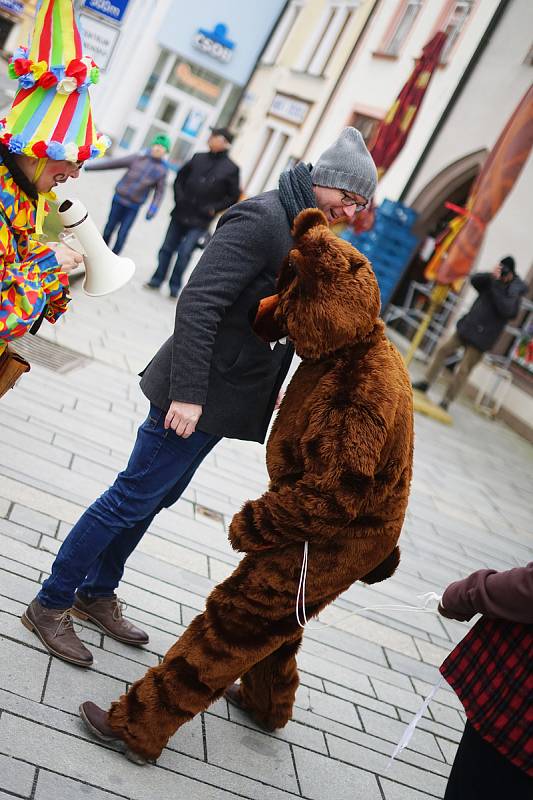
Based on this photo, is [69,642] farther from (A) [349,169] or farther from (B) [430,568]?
(B) [430,568]

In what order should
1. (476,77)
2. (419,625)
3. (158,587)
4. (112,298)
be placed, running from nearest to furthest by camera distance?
1. (158,587)
2. (419,625)
3. (112,298)
4. (476,77)

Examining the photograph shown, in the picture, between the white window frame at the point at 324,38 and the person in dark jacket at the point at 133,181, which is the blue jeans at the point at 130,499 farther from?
the white window frame at the point at 324,38

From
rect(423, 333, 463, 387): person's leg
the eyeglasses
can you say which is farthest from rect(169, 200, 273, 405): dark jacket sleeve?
rect(423, 333, 463, 387): person's leg

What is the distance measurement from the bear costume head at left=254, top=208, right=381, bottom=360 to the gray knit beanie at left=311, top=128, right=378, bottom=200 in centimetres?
37

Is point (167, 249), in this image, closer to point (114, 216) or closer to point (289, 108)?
point (114, 216)

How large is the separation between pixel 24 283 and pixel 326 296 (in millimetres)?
853

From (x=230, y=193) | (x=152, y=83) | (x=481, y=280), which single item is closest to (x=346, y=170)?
(x=230, y=193)

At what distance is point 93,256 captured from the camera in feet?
10.2

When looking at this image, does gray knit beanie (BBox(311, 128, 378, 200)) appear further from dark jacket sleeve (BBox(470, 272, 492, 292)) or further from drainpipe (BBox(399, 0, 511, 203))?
Answer: drainpipe (BBox(399, 0, 511, 203))

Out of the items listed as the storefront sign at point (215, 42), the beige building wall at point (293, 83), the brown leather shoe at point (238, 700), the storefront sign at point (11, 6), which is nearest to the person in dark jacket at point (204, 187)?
the storefront sign at point (11, 6)

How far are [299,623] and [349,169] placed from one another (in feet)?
4.68

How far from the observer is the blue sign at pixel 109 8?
8.56 m

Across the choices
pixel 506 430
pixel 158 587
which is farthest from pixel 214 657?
pixel 506 430

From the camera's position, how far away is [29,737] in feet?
8.82
